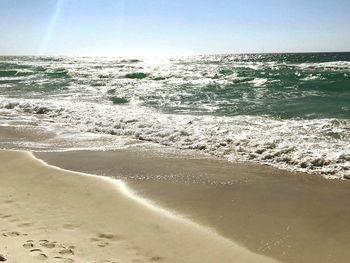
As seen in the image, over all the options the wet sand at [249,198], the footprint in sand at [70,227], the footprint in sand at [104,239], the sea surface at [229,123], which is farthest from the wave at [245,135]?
the footprint in sand at [70,227]

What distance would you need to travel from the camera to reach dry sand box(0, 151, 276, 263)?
4.09 meters

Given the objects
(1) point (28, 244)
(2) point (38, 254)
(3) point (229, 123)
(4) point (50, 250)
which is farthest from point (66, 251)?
(3) point (229, 123)

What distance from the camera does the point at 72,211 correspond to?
17.5 feet

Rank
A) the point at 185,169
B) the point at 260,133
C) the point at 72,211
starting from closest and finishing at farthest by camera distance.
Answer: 1. the point at 72,211
2. the point at 185,169
3. the point at 260,133

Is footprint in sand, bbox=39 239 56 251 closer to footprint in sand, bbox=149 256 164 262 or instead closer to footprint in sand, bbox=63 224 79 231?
footprint in sand, bbox=63 224 79 231

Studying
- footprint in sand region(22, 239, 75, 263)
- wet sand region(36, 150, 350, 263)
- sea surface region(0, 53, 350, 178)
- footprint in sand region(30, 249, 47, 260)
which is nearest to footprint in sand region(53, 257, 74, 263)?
footprint in sand region(22, 239, 75, 263)

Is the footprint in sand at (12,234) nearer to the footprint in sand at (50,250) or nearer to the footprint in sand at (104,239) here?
the footprint in sand at (50,250)

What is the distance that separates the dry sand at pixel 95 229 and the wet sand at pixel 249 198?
292mm

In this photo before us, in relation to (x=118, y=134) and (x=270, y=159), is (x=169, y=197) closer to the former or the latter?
(x=270, y=159)

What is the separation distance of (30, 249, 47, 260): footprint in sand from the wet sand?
74.6 inches

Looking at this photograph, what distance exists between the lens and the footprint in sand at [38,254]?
12.7 ft

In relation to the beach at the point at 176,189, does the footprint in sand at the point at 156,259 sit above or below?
below

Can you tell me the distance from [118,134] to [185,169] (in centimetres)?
408

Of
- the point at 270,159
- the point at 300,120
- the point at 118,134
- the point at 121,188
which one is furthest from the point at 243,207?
the point at 300,120
